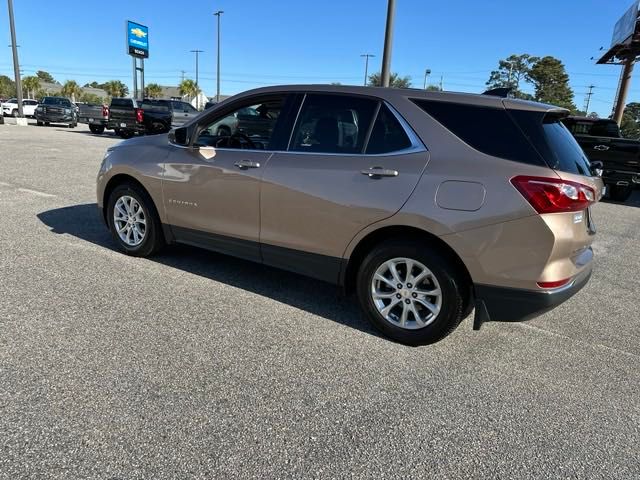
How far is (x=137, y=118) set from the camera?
71.6ft

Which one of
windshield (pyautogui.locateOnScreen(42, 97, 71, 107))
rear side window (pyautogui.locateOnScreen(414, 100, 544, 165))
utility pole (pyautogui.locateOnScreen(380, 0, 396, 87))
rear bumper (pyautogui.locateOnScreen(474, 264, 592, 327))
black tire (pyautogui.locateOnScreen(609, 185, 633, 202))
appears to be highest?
utility pole (pyautogui.locateOnScreen(380, 0, 396, 87))

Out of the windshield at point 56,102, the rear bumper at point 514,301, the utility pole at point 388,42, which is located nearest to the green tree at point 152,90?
the windshield at point 56,102

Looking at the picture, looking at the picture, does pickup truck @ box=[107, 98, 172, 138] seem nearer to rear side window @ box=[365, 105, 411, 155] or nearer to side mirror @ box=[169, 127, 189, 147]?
side mirror @ box=[169, 127, 189, 147]

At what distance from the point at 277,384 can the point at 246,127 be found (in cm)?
246

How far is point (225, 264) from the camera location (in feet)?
16.9

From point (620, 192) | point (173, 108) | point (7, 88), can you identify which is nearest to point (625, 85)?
point (620, 192)

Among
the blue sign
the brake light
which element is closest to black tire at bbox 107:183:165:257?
the brake light

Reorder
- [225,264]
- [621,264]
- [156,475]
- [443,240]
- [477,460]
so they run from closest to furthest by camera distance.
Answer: [156,475] < [477,460] < [443,240] < [225,264] < [621,264]

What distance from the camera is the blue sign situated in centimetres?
3647

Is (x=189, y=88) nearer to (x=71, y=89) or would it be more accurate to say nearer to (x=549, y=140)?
(x=71, y=89)

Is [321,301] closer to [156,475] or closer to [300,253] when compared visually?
[300,253]

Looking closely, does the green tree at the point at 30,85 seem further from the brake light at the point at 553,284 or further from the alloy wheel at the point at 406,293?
the brake light at the point at 553,284

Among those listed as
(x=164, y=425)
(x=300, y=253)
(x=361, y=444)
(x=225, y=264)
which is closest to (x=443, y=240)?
(x=300, y=253)

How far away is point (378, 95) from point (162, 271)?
2.66 metres
